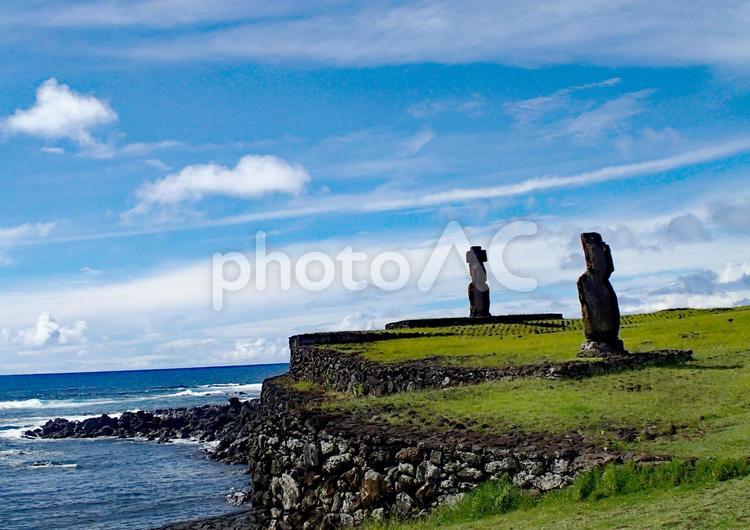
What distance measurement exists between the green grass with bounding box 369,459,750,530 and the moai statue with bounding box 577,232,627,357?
458 inches

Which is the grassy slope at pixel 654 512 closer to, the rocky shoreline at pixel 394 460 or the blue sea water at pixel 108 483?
the rocky shoreline at pixel 394 460

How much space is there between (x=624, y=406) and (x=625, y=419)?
1.27 meters

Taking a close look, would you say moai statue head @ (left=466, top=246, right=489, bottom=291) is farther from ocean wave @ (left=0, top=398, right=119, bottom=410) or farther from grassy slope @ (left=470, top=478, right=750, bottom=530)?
ocean wave @ (left=0, top=398, right=119, bottom=410)

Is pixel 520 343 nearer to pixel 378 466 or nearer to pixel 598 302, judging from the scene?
pixel 598 302

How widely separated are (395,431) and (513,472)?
3.32m

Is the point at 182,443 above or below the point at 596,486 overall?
below

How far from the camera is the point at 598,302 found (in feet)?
85.0

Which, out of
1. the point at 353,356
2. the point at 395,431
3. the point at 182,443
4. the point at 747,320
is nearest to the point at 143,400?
the point at 182,443

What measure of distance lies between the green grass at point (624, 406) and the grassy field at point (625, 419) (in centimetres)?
2

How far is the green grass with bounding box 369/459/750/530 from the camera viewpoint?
10.7 metres

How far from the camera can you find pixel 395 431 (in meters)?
17.4

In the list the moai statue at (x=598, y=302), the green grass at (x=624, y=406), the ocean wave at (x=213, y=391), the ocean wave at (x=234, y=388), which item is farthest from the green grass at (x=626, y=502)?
the ocean wave at (x=234, y=388)

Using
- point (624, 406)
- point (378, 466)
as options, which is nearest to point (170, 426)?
point (378, 466)

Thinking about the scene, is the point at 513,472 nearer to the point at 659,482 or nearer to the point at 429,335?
the point at 659,482
